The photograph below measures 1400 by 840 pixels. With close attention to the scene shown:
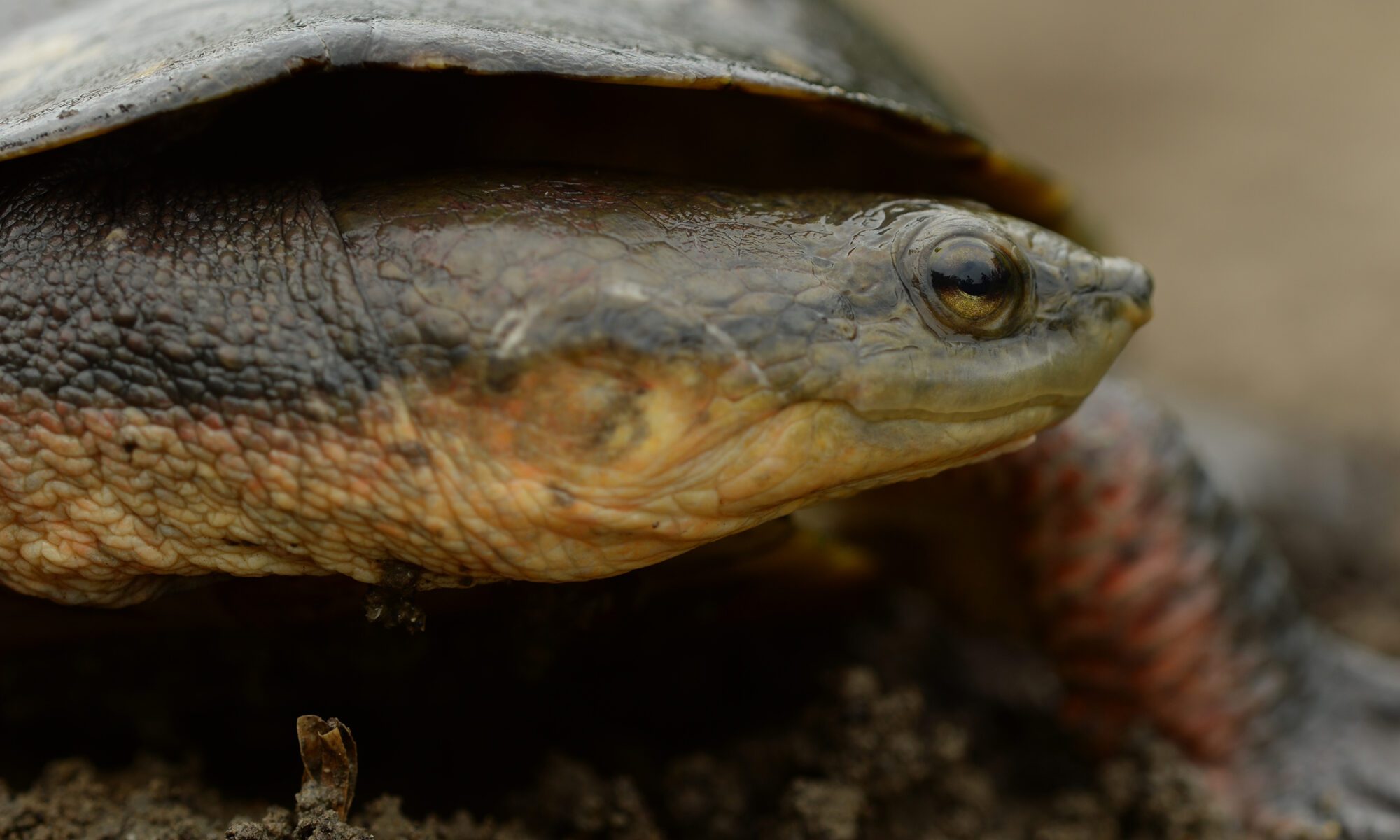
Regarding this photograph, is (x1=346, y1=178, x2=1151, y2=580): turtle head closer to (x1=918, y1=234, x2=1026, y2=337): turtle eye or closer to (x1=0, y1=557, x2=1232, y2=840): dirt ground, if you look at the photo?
(x1=918, y1=234, x2=1026, y2=337): turtle eye

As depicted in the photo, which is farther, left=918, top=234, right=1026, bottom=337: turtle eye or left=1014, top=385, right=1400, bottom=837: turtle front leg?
left=1014, top=385, right=1400, bottom=837: turtle front leg

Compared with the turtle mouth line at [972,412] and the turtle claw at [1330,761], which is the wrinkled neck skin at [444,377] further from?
the turtle claw at [1330,761]

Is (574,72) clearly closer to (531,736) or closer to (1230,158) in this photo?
(531,736)

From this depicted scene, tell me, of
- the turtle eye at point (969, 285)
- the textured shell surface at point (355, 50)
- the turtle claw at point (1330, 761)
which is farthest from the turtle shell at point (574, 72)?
the turtle claw at point (1330, 761)

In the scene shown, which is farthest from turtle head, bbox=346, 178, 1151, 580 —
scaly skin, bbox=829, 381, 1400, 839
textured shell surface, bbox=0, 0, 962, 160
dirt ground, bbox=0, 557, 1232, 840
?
scaly skin, bbox=829, 381, 1400, 839

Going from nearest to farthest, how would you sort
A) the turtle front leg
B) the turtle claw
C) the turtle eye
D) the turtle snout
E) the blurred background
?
the turtle eye → the turtle snout → the turtle claw → the turtle front leg → the blurred background

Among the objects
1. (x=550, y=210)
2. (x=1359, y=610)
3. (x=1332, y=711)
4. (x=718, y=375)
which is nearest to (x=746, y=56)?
(x=550, y=210)

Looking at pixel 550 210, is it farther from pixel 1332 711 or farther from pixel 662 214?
pixel 1332 711
